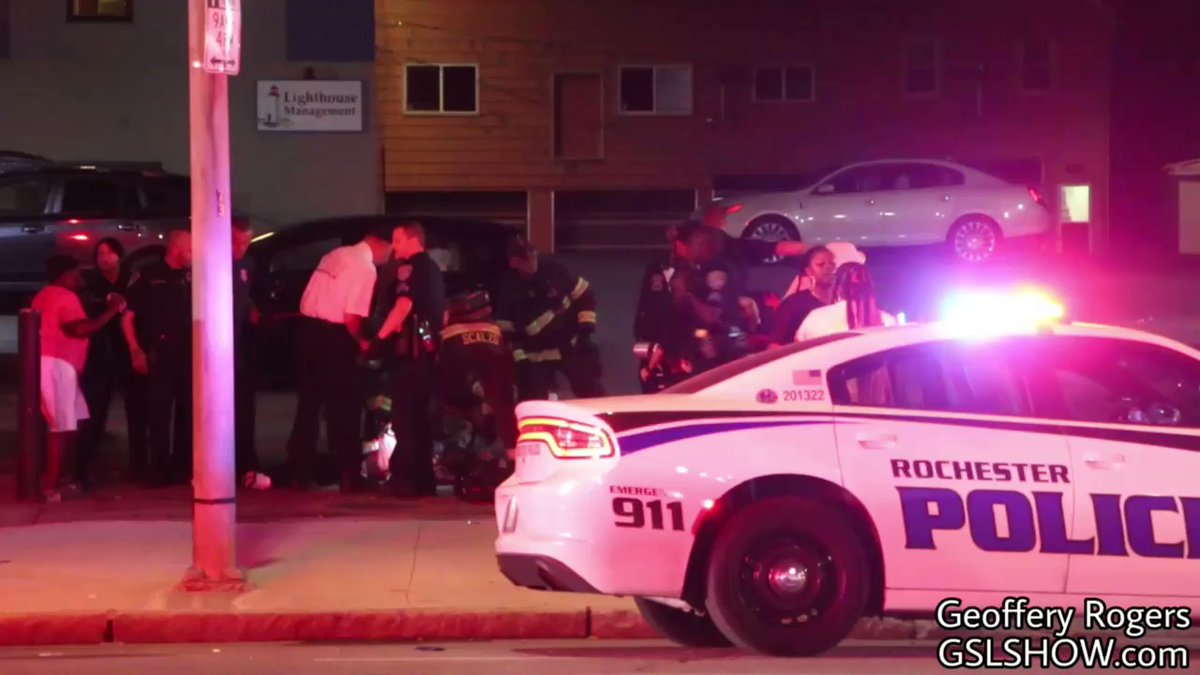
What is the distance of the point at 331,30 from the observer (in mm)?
29391

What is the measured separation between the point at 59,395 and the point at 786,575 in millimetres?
6060

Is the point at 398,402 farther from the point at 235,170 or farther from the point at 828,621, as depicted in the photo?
the point at 235,170

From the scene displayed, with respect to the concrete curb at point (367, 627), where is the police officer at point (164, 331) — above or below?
above

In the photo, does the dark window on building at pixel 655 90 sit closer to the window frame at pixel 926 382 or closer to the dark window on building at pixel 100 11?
the dark window on building at pixel 100 11

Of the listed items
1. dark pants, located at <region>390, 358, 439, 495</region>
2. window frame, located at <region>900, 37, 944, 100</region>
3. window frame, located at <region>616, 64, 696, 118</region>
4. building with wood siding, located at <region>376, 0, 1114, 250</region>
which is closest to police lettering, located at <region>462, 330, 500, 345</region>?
dark pants, located at <region>390, 358, 439, 495</region>

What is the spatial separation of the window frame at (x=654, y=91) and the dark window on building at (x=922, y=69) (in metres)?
4.01

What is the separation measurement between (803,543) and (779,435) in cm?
47

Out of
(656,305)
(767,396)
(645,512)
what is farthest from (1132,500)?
(656,305)

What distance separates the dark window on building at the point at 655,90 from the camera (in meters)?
34.6

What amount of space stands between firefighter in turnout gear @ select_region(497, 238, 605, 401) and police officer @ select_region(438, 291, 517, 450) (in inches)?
26.8

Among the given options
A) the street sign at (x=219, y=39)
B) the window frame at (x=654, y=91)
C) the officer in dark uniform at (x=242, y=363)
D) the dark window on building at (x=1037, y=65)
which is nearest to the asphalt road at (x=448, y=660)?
the street sign at (x=219, y=39)

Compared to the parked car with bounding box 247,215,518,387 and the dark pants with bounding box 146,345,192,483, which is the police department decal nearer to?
the dark pants with bounding box 146,345,192,483

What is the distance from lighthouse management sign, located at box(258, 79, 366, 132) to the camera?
96.2 ft

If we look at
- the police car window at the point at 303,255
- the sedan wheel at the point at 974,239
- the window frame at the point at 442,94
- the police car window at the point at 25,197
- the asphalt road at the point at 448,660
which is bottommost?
the asphalt road at the point at 448,660
